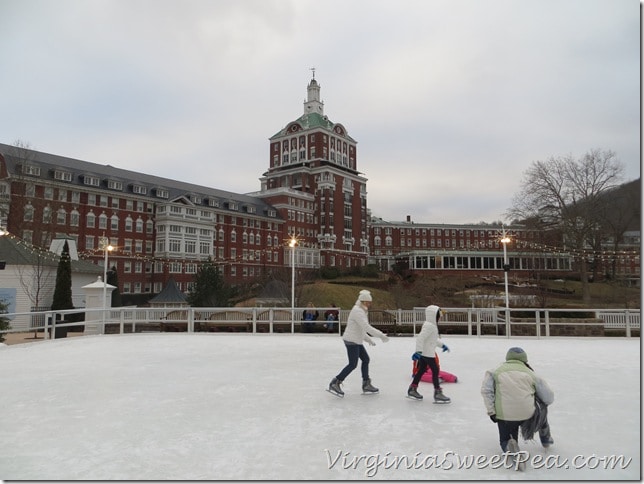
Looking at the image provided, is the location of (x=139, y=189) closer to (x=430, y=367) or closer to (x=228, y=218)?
(x=228, y=218)

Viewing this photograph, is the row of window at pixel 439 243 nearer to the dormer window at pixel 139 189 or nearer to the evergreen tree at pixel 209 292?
the dormer window at pixel 139 189

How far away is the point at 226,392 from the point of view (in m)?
7.07

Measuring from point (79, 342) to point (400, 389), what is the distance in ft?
38.8

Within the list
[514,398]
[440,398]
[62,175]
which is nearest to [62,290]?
[440,398]

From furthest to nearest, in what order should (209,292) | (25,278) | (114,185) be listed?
(114,185) < (209,292) < (25,278)

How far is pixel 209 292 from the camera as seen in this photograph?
36.3 m

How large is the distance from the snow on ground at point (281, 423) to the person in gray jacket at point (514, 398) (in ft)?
1.14

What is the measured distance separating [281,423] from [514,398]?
2815 mm

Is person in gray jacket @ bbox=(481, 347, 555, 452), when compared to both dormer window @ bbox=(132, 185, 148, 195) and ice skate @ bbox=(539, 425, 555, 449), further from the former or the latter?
dormer window @ bbox=(132, 185, 148, 195)

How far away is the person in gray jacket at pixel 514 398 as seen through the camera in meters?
4.18

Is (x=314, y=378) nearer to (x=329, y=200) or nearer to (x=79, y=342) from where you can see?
(x=79, y=342)

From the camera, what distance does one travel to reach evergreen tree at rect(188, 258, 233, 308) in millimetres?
35812

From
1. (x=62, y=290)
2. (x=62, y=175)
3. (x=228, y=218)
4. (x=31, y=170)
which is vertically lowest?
(x=62, y=290)

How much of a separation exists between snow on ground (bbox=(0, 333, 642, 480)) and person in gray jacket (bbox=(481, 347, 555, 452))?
0.35m
